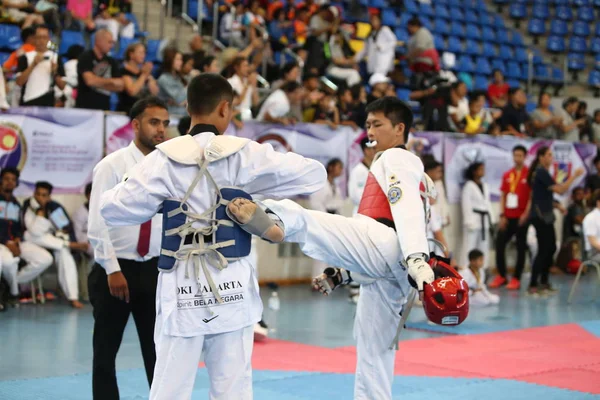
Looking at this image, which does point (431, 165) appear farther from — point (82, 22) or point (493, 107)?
point (493, 107)

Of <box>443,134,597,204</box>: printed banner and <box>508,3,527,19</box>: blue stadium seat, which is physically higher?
<box>508,3,527,19</box>: blue stadium seat

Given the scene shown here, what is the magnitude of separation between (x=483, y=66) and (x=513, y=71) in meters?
0.97

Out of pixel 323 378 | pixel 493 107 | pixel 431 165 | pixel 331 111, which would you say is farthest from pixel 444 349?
pixel 493 107

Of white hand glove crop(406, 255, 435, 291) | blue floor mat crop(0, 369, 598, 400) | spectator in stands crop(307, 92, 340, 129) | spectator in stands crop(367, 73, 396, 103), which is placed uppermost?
spectator in stands crop(367, 73, 396, 103)

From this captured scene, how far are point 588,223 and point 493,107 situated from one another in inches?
255

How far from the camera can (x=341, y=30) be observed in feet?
51.7

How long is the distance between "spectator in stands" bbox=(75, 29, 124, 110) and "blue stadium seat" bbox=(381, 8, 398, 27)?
9.62 m

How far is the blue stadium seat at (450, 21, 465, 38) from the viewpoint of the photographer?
20.3 m

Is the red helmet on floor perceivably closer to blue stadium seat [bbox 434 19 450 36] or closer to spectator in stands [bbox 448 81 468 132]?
spectator in stands [bbox 448 81 468 132]

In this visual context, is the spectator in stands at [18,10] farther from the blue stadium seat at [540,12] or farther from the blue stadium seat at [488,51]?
the blue stadium seat at [540,12]

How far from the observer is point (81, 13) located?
12.9 meters

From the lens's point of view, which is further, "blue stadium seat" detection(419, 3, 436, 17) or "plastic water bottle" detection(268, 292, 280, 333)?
"blue stadium seat" detection(419, 3, 436, 17)

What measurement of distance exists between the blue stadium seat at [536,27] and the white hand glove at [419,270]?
62.8ft

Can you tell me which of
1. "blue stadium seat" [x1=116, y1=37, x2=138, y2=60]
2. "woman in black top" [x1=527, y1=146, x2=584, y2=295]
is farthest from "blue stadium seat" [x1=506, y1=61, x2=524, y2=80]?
"blue stadium seat" [x1=116, y1=37, x2=138, y2=60]
